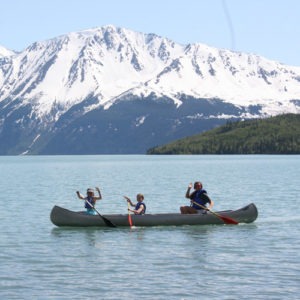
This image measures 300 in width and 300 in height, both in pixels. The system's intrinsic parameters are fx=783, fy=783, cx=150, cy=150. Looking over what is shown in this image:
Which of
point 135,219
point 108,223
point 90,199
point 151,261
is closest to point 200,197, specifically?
point 135,219

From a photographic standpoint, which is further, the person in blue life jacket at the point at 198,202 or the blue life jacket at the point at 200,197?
the blue life jacket at the point at 200,197

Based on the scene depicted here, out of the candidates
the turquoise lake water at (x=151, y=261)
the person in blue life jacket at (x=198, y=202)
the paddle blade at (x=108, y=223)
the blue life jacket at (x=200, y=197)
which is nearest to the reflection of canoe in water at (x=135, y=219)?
the paddle blade at (x=108, y=223)

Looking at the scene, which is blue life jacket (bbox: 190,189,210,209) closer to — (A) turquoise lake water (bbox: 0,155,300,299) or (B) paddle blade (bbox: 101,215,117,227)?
(A) turquoise lake water (bbox: 0,155,300,299)

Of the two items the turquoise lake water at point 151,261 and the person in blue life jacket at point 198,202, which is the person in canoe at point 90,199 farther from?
the person in blue life jacket at point 198,202

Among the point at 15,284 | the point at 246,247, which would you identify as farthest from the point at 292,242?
the point at 15,284

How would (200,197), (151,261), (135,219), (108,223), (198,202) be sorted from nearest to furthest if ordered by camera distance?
(151,261) < (135,219) < (108,223) < (200,197) < (198,202)

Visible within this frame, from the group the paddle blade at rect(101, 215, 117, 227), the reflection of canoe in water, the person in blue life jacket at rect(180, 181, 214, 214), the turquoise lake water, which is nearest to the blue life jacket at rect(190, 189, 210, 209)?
the person in blue life jacket at rect(180, 181, 214, 214)

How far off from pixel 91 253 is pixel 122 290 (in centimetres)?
990

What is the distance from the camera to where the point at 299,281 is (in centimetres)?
3209

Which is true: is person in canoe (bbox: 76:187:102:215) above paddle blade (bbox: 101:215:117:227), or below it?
above

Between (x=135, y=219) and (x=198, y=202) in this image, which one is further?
(x=198, y=202)

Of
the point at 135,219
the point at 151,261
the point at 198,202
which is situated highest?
the point at 198,202

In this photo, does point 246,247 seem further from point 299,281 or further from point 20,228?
point 20,228

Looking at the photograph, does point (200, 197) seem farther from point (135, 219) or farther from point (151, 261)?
point (151, 261)
